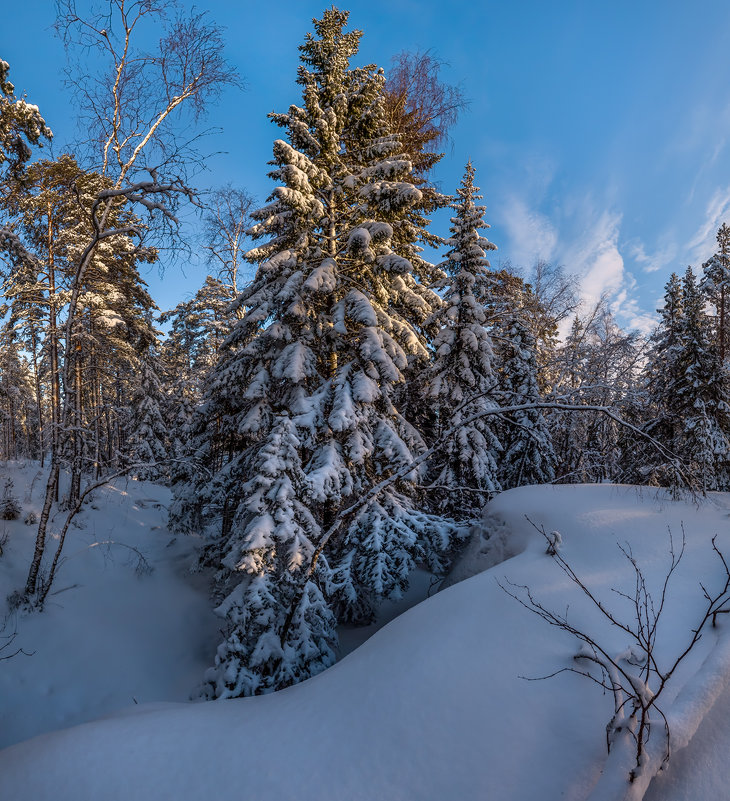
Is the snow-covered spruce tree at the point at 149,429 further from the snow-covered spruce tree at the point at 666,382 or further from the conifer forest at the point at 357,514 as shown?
the snow-covered spruce tree at the point at 666,382

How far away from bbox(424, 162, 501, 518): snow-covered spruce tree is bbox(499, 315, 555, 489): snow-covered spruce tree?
2.48 m

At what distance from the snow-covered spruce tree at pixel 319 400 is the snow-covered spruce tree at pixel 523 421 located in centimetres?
545

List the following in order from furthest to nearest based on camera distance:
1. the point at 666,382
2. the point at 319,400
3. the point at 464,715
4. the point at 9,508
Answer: the point at 666,382 → the point at 9,508 → the point at 319,400 → the point at 464,715

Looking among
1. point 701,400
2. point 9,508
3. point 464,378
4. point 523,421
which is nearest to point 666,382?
point 701,400

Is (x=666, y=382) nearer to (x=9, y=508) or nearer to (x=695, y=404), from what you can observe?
(x=695, y=404)

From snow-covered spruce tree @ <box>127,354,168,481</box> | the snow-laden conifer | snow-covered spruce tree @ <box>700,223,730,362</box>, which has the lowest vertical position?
the snow-laden conifer

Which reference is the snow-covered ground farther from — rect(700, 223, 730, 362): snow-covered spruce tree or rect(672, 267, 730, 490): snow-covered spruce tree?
rect(700, 223, 730, 362): snow-covered spruce tree

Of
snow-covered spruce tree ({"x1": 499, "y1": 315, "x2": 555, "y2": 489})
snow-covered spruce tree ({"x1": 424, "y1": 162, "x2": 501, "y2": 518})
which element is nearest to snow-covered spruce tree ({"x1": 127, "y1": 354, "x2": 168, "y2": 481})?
snow-covered spruce tree ({"x1": 424, "y1": 162, "x2": 501, "y2": 518})

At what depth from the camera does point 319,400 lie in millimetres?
7746

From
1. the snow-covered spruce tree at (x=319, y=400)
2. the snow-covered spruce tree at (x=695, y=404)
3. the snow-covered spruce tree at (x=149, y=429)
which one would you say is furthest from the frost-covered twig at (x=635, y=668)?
the snow-covered spruce tree at (x=149, y=429)

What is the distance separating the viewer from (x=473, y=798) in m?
2.63

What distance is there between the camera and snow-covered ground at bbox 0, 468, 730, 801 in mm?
2685

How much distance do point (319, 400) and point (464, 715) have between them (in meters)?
5.58

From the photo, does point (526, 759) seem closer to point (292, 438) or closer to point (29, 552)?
point (292, 438)
